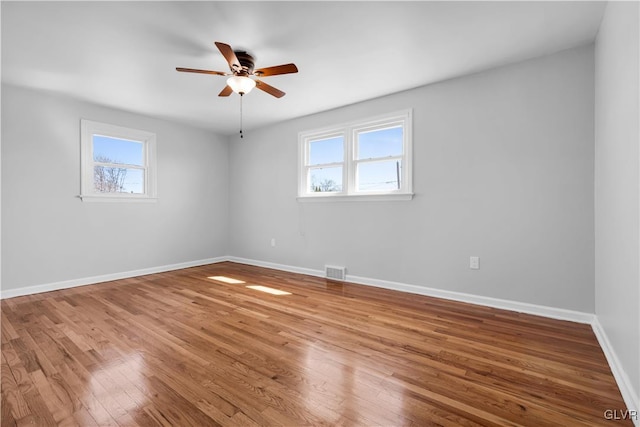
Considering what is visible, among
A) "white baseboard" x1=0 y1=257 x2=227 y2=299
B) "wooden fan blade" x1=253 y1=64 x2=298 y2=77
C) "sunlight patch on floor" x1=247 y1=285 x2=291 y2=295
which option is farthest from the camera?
"sunlight patch on floor" x1=247 y1=285 x2=291 y2=295

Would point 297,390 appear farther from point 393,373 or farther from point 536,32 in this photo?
point 536,32

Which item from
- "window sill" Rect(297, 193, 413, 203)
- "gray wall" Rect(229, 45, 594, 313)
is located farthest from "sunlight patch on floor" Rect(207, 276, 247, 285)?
"window sill" Rect(297, 193, 413, 203)

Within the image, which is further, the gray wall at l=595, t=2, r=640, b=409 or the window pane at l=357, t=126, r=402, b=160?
the window pane at l=357, t=126, r=402, b=160

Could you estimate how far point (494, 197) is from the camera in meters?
2.99

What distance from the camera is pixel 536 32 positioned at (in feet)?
7.84

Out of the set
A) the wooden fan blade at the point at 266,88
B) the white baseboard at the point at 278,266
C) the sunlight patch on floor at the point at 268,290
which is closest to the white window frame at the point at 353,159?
the white baseboard at the point at 278,266

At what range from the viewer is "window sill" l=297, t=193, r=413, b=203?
3594mm

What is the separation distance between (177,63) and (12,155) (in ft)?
7.62

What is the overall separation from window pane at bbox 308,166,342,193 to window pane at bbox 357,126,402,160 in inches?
18.1

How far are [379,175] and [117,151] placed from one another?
152 inches

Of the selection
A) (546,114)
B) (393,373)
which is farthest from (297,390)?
(546,114)

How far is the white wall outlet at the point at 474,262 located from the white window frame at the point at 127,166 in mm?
4599

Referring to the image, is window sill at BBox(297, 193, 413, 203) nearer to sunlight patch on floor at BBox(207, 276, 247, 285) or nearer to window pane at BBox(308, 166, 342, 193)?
window pane at BBox(308, 166, 342, 193)

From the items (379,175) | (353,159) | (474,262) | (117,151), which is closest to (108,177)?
(117,151)
